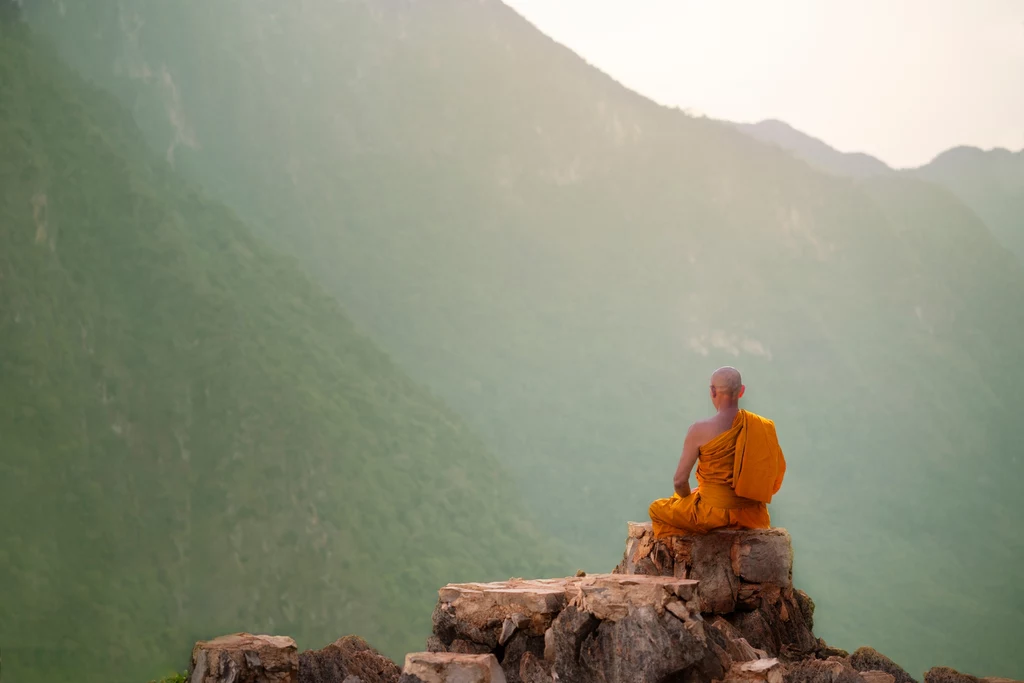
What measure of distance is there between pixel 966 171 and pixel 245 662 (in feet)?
141

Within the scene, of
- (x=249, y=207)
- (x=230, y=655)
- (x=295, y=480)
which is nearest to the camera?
(x=230, y=655)

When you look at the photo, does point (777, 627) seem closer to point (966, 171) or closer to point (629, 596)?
point (629, 596)

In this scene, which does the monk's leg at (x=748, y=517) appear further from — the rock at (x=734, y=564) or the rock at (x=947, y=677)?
the rock at (x=947, y=677)

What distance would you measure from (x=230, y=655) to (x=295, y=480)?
601 inches

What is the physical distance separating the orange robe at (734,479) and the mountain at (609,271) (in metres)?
20.8

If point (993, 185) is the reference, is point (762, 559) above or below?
below

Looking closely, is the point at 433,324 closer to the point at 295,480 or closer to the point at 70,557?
the point at 295,480

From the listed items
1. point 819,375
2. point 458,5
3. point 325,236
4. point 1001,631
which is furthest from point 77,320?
point 1001,631

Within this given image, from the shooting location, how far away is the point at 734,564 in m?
6.96

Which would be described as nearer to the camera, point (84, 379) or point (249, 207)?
point (84, 379)

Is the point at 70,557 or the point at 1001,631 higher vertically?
the point at 70,557

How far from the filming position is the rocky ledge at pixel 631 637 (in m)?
5.42

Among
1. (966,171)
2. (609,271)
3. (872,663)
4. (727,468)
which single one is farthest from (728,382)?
(966,171)

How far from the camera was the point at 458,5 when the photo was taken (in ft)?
112
